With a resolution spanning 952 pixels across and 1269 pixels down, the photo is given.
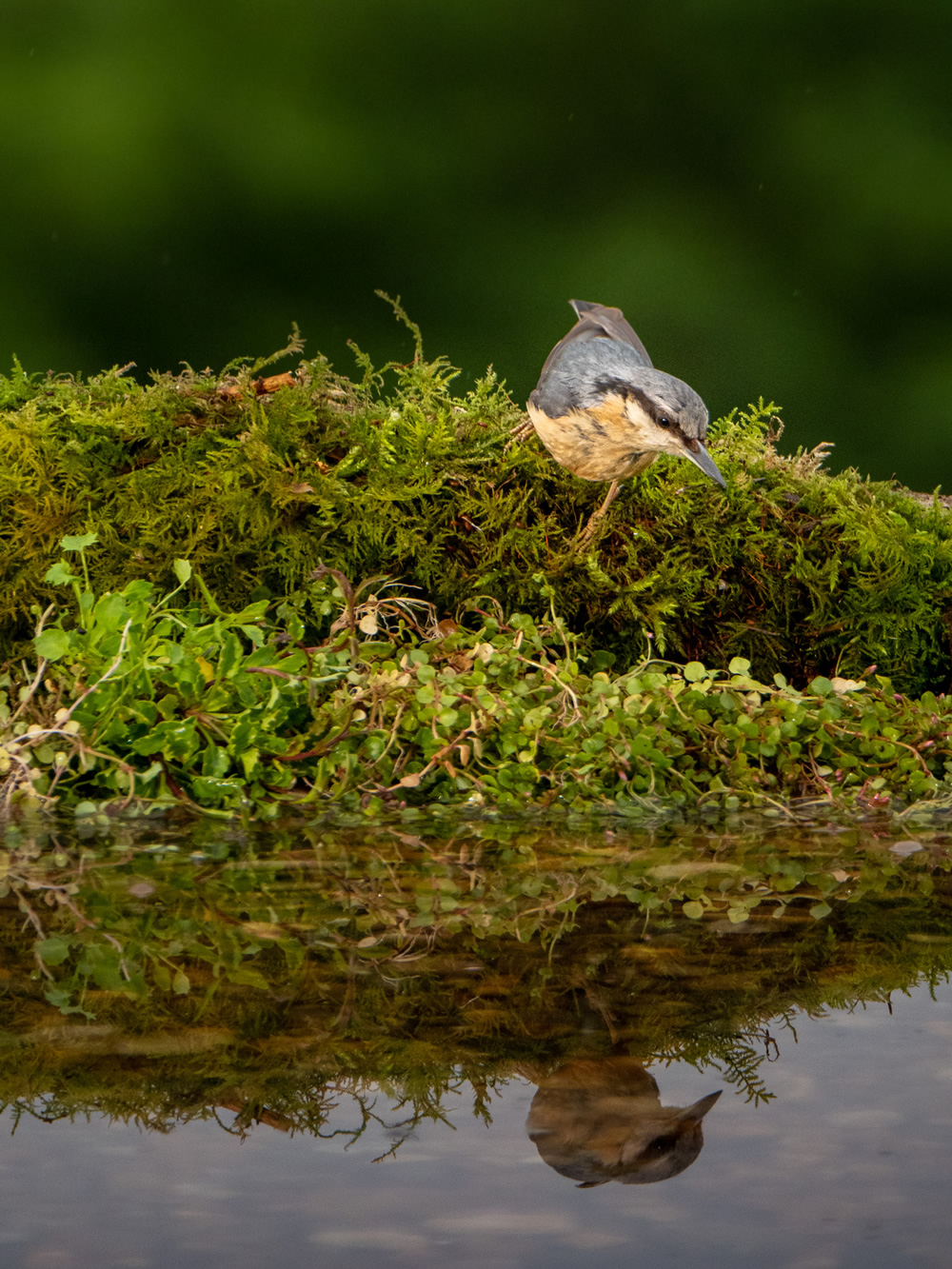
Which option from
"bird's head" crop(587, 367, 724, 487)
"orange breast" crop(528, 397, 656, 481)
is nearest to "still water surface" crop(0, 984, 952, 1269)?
"bird's head" crop(587, 367, 724, 487)

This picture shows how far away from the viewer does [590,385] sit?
3264mm

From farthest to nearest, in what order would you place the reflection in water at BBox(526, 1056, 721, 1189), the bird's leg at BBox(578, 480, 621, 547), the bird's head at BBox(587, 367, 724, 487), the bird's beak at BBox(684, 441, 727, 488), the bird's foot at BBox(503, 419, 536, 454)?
the bird's foot at BBox(503, 419, 536, 454) → the bird's leg at BBox(578, 480, 621, 547) → the bird's head at BBox(587, 367, 724, 487) → the bird's beak at BBox(684, 441, 727, 488) → the reflection in water at BBox(526, 1056, 721, 1189)

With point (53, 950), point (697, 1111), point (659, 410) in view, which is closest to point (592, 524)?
point (659, 410)

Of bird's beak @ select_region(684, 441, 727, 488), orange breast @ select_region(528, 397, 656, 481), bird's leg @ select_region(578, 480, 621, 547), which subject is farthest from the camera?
bird's leg @ select_region(578, 480, 621, 547)

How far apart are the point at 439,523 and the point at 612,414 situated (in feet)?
2.08

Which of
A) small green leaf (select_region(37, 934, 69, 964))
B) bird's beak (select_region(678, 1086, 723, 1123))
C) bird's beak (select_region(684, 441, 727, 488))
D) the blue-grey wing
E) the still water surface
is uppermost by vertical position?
the blue-grey wing

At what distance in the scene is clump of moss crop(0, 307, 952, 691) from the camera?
361 centimetres

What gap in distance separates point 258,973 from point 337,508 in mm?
1980

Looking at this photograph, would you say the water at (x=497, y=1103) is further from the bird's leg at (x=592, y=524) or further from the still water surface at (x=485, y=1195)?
the bird's leg at (x=592, y=524)

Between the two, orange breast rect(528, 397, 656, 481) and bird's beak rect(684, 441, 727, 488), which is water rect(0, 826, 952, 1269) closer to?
bird's beak rect(684, 441, 727, 488)

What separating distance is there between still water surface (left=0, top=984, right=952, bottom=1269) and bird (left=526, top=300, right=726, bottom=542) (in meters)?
1.78

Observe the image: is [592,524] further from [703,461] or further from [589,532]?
[703,461]

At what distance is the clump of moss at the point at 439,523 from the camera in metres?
3.61

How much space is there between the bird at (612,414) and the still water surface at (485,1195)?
178 centimetres
